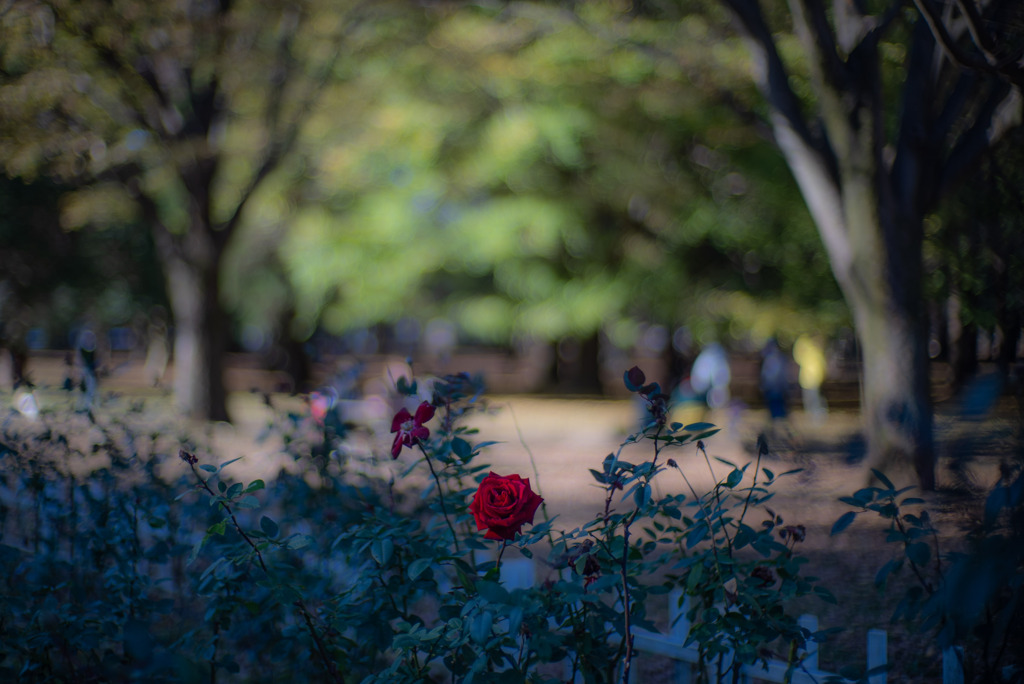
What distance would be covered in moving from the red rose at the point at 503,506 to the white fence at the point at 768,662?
16.7 inches

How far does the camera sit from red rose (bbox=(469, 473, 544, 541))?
1.77 metres

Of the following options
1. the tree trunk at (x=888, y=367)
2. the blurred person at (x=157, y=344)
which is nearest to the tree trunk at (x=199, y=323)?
the tree trunk at (x=888, y=367)

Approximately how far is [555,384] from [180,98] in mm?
16013

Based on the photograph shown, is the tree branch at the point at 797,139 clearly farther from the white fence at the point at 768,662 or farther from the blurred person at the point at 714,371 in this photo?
the blurred person at the point at 714,371

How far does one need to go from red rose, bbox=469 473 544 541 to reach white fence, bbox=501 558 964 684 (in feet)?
1.39

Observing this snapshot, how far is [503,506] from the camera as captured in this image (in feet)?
5.83

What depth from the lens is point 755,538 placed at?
1959 mm

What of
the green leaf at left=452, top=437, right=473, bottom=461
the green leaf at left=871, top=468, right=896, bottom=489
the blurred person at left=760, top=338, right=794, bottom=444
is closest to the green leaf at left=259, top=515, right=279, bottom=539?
the green leaf at left=452, top=437, right=473, bottom=461

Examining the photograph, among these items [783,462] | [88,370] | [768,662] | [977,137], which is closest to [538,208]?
[977,137]

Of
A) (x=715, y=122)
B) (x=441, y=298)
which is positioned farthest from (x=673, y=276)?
(x=441, y=298)

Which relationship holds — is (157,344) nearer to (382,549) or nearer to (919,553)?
(382,549)

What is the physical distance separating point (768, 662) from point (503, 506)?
3.72 feet

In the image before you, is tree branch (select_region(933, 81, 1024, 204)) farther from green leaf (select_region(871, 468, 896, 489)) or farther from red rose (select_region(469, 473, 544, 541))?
red rose (select_region(469, 473, 544, 541))

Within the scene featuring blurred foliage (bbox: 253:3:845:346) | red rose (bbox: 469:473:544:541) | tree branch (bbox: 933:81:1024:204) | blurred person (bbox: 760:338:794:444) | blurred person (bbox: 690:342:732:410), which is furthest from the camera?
blurred foliage (bbox: 253:3:845:346)
